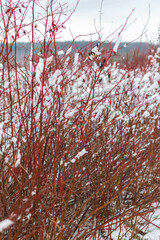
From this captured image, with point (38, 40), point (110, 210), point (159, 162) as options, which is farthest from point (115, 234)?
point (38, 40)

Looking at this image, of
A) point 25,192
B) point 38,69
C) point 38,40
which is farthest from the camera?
point 25,192

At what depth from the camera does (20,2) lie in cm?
157

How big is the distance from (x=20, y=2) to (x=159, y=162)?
2215 mm

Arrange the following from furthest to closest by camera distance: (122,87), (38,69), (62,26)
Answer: (122,87), (62,26), (38,69)

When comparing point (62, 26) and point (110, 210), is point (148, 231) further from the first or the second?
point (62, 26)

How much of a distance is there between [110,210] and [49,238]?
104 cm

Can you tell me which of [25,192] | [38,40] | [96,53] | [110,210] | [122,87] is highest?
[38,40]

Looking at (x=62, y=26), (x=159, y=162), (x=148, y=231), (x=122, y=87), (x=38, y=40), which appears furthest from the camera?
(x=122, y=87)

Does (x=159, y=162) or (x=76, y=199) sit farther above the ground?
(x=159, y=162)

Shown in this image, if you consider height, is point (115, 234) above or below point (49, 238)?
below

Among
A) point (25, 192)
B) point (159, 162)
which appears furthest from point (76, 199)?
point (159, 162)

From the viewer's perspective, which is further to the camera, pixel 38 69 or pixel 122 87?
pixel 122 87

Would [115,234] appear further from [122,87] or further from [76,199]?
[122,87]

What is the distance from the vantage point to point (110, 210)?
2381mm
